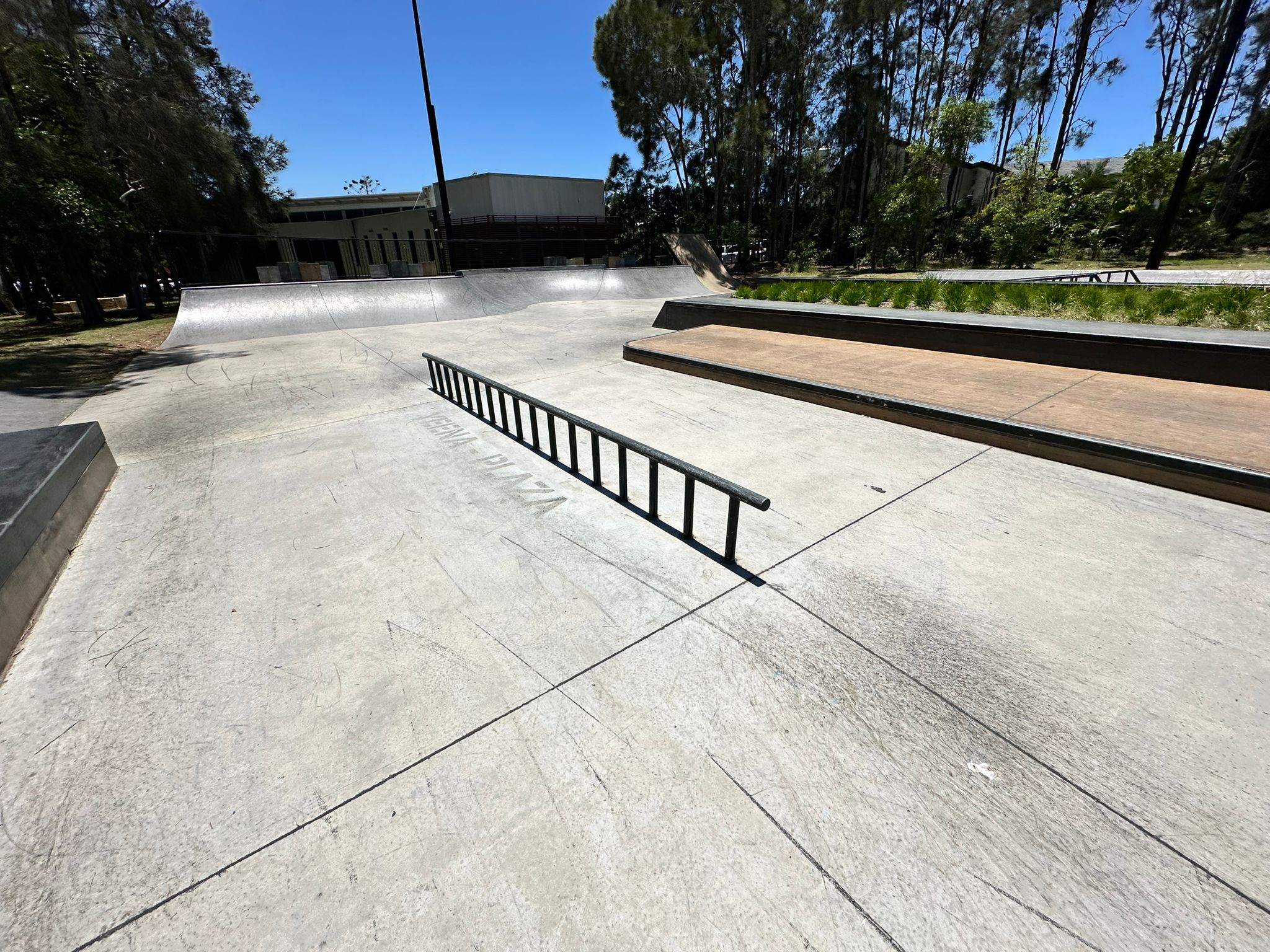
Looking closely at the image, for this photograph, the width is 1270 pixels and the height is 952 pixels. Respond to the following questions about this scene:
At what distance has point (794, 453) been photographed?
17.8 feet

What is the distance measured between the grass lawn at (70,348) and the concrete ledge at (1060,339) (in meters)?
13.9

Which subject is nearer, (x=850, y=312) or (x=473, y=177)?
(x=850, y=312)

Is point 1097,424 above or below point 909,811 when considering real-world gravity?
above

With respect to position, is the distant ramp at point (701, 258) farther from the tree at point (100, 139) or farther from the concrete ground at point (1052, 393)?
the tree at point (100, 139)

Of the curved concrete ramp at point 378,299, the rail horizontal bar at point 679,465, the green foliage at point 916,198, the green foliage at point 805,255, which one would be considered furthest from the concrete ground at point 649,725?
the green foliage at point 805,255

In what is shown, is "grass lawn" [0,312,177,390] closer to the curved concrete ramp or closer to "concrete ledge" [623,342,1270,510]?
the curved concrete ramp

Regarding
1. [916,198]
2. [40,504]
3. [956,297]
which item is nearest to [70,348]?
[40,504]

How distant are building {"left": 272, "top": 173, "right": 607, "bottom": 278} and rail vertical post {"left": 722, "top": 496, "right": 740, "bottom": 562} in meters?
26.2

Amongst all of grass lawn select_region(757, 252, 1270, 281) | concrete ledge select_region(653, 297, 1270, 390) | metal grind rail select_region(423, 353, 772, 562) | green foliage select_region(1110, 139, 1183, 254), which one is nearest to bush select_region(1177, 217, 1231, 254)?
grass lawn select_region(757, 252, 1270, 281)

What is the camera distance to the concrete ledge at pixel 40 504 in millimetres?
3078

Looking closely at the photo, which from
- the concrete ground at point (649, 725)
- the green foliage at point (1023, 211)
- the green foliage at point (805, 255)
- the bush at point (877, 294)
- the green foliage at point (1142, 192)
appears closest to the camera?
the concrete ground at point (649, 725)

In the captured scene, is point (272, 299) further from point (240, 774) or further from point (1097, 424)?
point (1097, 424)

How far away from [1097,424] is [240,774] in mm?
7233

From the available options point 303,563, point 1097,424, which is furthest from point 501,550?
point 1097,424
